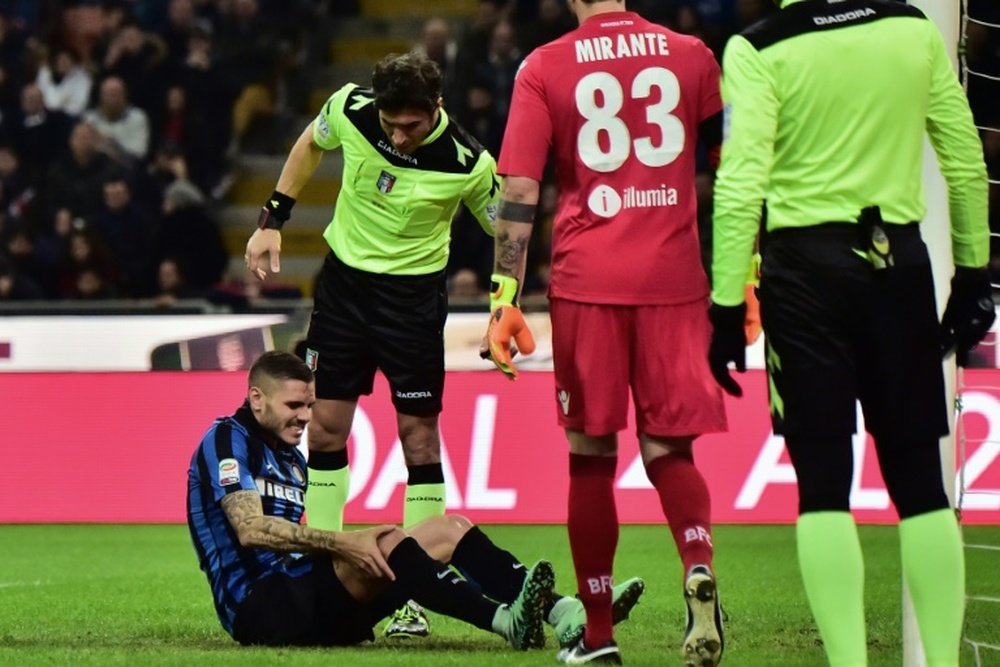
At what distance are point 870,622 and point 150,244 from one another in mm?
9582

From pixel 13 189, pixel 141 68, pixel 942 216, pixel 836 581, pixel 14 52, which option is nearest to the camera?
pixel 836 581

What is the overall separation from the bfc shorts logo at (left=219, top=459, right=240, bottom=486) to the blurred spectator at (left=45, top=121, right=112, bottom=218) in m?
10.0

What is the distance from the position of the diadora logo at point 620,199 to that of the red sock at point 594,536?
2.43ft

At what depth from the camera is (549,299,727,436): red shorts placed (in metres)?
5.60

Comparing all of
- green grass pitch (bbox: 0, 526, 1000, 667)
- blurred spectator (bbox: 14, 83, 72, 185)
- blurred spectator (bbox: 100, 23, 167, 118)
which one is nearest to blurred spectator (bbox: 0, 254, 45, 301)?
blurred spectator (bbox: 14, 83, 72, 185)

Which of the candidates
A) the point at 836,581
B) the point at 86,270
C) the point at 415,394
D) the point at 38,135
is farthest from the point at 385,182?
the point at 38,135

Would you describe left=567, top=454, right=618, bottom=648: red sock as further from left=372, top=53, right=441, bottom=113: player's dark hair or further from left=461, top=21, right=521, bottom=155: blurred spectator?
left=461, top=21, right=521, bottom=155: blurred spectator

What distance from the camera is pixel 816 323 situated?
4.64 m

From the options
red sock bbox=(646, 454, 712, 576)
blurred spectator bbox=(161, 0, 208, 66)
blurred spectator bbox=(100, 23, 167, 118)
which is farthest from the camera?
blurred spectator bbox=(161, 0, 208, 66)

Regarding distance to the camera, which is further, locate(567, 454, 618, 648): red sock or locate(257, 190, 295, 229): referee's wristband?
locate(257, 190, 295, 229): referee's wristband

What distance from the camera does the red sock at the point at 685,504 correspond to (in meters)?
5.53

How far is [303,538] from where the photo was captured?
5.80 m

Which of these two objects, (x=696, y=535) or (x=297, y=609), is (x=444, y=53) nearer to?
(x=297, y=609)

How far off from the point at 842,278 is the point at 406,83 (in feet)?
7.86
